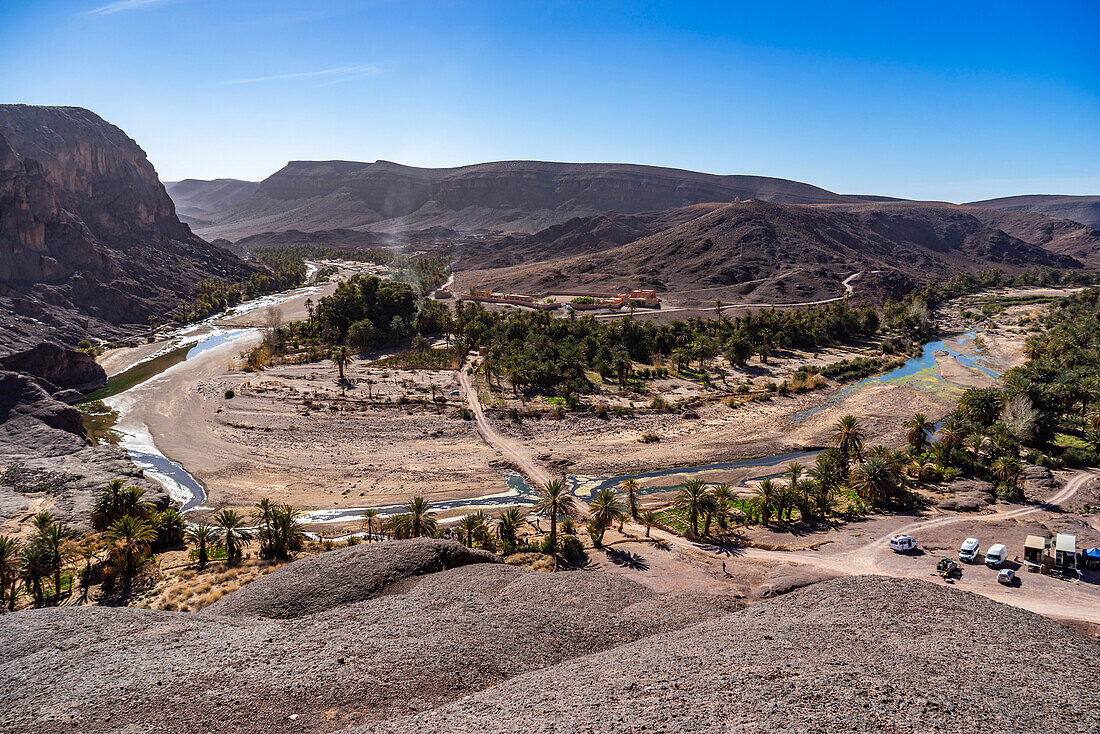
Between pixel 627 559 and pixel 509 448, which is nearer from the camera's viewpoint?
pixel 627 559

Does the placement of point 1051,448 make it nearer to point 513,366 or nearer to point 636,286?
point 513,366

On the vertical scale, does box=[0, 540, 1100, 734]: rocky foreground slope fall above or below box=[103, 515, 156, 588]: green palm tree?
above

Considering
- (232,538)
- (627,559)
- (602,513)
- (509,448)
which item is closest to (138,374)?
(509,448)

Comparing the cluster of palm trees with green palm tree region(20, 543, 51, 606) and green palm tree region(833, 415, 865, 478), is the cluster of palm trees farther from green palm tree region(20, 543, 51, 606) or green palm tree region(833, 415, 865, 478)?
green palm tree region(833, 415, 865, 478)

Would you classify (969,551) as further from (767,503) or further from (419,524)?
(419,524)

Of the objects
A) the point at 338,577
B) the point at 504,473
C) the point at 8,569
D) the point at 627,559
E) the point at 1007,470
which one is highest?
the point at 338,577

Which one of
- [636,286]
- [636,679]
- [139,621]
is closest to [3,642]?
[139,621]

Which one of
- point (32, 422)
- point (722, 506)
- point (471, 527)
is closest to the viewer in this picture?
point (471, 527)

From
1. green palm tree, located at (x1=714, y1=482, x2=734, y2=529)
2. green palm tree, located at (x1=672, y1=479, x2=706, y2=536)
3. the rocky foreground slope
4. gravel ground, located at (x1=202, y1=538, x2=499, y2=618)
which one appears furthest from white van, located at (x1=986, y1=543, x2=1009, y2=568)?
gravel ground, located at (x1=202, y1=538, x2=499, y2=618)
